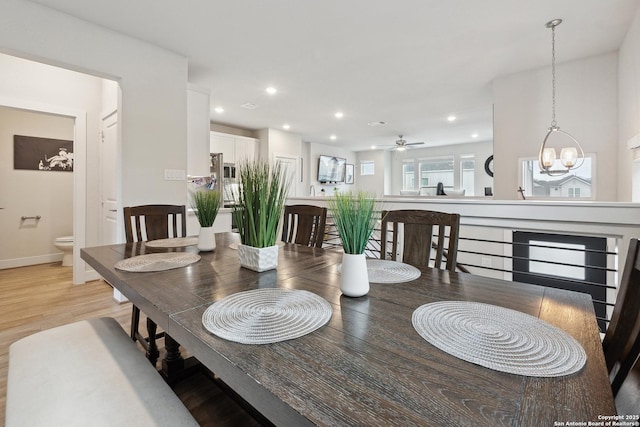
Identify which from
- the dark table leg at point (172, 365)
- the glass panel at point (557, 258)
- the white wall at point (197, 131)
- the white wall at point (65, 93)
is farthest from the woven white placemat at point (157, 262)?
the glass panel at point (557, 258)

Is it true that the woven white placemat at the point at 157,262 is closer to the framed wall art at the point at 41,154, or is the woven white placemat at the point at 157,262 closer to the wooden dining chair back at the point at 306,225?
the wooden dining chair back at the point at 306,225

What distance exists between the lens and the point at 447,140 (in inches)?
313

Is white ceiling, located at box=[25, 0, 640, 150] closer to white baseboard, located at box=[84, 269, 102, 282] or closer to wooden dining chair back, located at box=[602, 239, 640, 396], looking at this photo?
wooden dining chair back, located at box=[602, 239, 640, 396]

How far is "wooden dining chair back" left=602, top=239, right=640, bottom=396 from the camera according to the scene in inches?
23.9

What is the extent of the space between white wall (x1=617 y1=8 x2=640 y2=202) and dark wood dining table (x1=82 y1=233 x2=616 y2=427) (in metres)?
2.69

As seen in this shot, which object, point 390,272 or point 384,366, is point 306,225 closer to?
point 390,272

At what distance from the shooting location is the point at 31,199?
421 centimetres

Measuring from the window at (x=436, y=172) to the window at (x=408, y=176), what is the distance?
26 cm

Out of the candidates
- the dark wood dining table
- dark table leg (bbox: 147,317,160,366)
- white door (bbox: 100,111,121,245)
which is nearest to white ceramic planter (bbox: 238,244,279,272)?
the dark wood dining table

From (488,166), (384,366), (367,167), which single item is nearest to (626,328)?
(384,366)

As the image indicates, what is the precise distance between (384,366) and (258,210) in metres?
0.84

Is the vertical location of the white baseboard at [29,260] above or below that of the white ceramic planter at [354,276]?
below

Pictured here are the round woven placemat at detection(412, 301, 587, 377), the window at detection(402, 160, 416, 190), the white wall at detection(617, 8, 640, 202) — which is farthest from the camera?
the window at detection(402, 160, 416, 190)

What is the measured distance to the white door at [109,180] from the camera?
311 centimetres
